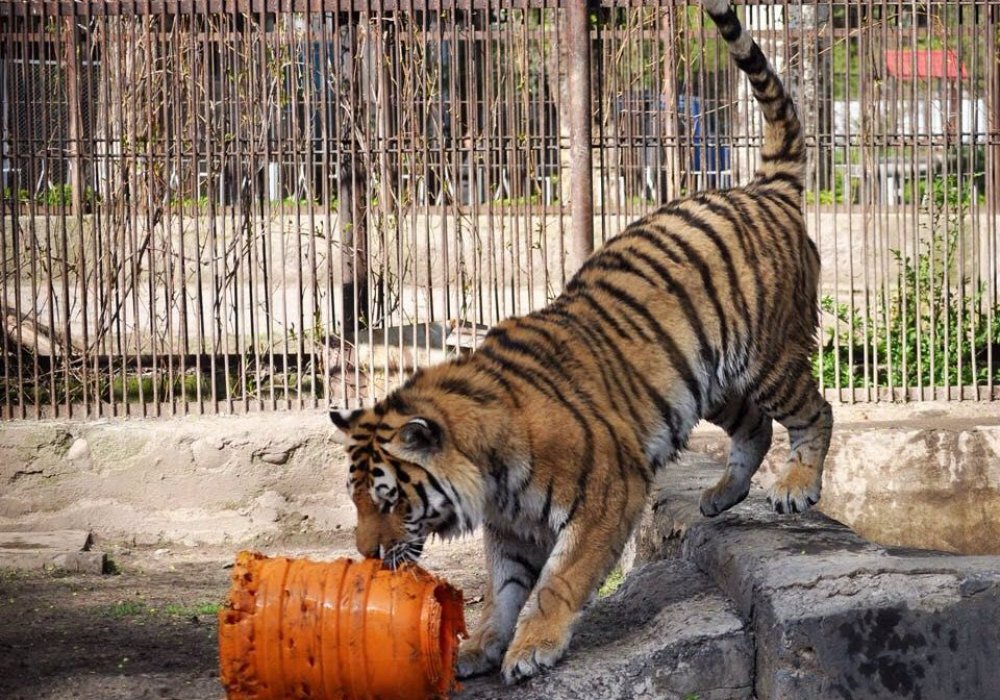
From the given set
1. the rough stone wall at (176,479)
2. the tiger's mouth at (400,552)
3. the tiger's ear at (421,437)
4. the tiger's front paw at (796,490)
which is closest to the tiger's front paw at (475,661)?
the tiger's mouth at (400,552)

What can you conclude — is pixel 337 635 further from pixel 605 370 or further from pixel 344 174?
pixel 344 174

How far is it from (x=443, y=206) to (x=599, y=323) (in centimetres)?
270

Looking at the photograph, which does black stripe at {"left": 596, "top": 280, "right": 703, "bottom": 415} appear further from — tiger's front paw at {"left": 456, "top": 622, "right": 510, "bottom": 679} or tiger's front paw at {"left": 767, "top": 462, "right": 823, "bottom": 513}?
tiger's front paw at {"left": 456, "top": 622, "right": 510, "bottom": 679}

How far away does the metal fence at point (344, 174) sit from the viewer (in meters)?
7.34

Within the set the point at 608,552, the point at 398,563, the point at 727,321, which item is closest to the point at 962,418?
the point at 727,321

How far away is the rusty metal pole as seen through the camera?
7449mm

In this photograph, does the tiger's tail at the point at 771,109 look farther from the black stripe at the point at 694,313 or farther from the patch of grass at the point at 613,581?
the patch of grass at the point at 613,581

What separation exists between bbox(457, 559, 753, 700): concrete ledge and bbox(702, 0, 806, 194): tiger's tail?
1749 mm

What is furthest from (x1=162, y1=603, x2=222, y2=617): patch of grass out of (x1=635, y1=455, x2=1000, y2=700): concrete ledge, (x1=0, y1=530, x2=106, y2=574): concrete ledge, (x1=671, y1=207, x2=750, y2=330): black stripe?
(x1=635, y1=455, x2=1000, y2=700): concrete ledge

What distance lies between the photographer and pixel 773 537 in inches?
176

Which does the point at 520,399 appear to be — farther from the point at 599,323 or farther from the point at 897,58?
the point at 897,58

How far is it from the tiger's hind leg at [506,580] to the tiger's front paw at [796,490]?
96 centimetres

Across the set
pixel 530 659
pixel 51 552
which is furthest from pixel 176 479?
pixel 530 659

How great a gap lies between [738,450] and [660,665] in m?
1.33
